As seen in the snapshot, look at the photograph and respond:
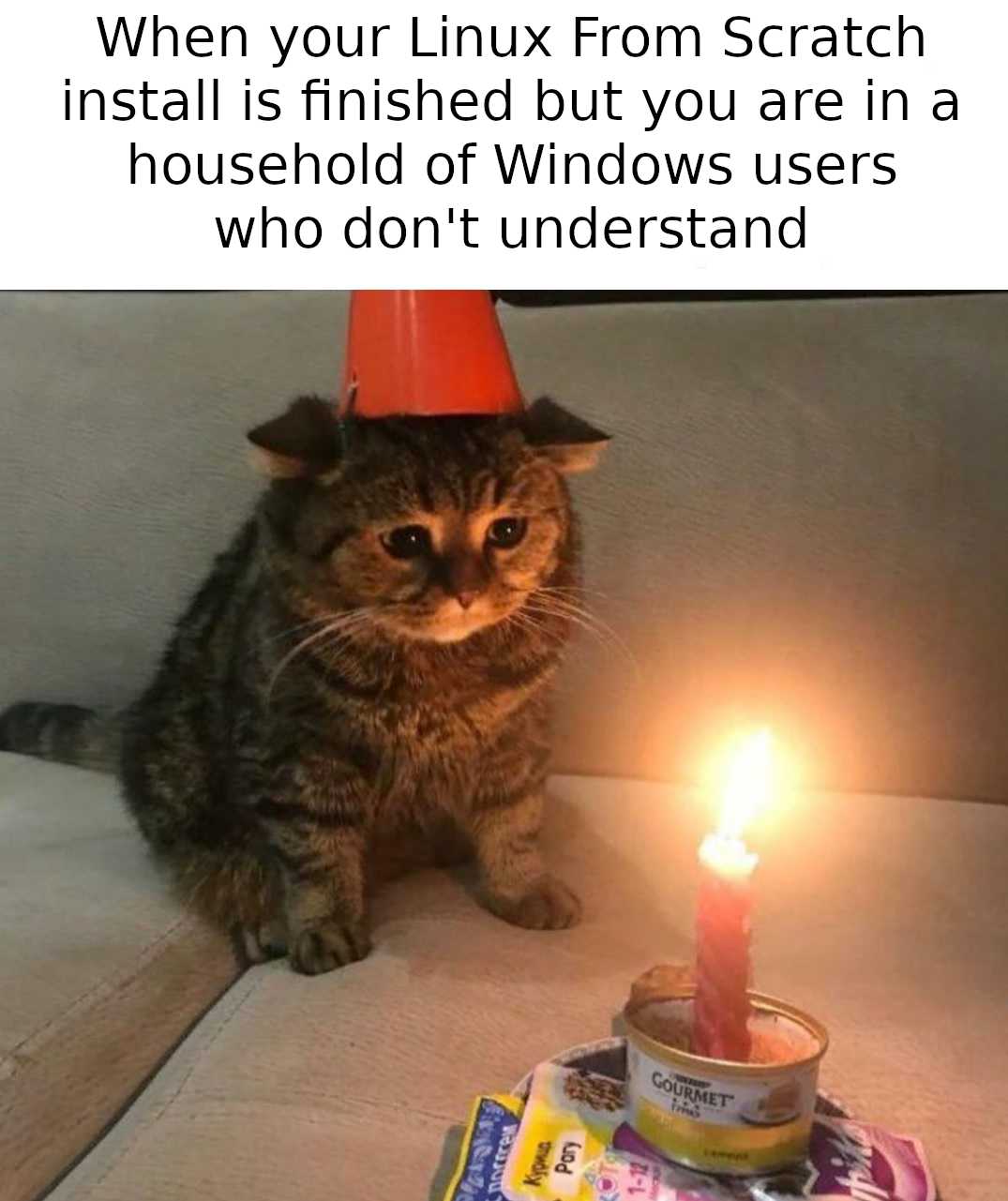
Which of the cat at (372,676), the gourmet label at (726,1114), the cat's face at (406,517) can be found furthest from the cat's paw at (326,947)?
the gourmet label at (726,1114)

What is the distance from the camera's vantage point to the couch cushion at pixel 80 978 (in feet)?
2.47

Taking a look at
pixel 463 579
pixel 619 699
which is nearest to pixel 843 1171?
pixel 463 579

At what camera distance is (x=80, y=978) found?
88 cm

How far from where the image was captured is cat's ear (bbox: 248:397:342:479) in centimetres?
97

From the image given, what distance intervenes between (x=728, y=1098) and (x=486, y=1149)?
0.50 ft

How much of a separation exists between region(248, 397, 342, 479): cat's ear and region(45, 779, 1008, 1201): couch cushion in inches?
16.5

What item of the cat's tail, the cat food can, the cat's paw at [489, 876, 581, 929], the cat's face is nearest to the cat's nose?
the cat's face

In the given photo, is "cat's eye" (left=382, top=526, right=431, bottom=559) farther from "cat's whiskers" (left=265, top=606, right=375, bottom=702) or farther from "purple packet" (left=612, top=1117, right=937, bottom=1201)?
"purple packet" (left=612, top=1117, right=937, bottom=1201)

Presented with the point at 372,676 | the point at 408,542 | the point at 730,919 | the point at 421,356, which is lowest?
the point at 730,919

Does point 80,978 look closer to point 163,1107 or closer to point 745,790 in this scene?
point 163,1107

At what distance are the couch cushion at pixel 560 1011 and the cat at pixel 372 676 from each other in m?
0.07

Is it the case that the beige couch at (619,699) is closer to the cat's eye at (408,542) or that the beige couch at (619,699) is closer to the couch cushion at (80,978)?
the couch cushion at (80,978)

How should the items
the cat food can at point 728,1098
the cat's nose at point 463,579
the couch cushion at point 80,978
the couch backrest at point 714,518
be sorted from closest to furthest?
the cat food can at point 728,1098
the couch cushion at point 80,978
the cat's nose at point 463,579
the couch backrest at point 714,518
